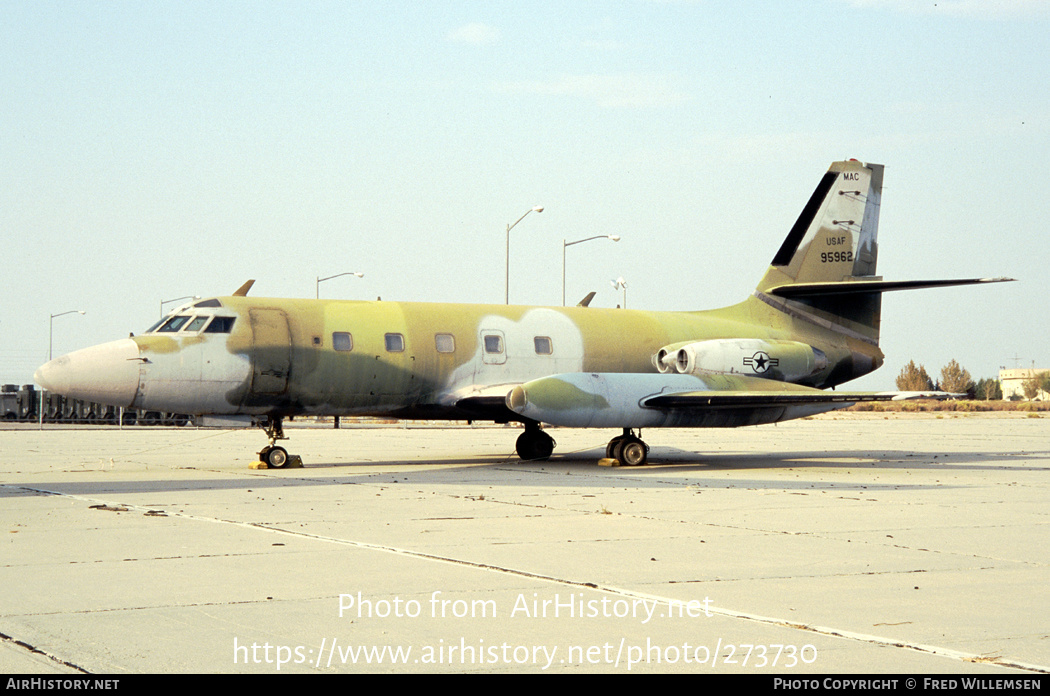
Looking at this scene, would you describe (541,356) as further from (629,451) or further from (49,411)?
(49,411)

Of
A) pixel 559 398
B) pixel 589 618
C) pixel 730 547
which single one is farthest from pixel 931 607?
pixel 559 398

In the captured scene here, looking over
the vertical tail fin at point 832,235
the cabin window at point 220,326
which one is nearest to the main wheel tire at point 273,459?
the cabin window at point 220,326

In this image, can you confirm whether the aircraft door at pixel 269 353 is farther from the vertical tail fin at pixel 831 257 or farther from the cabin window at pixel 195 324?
the vertical tail fin at pixel 831 257

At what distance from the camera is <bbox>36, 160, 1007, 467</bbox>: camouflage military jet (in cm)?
1955

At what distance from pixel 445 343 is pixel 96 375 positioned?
21.1ft

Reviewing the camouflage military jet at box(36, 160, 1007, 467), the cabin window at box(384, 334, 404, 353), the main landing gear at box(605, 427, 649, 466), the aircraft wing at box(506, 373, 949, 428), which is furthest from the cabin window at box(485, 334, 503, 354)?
the main landing gear at box(605, 427, 649, 466)

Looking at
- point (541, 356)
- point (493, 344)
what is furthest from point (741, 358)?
point (493, 344)

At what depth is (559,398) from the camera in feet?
65.2

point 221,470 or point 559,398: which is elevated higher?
point 559,398

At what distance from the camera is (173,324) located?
1975 centimetres

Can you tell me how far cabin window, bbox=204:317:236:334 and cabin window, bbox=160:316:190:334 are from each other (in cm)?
43

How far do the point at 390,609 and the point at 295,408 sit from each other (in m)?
14.1
